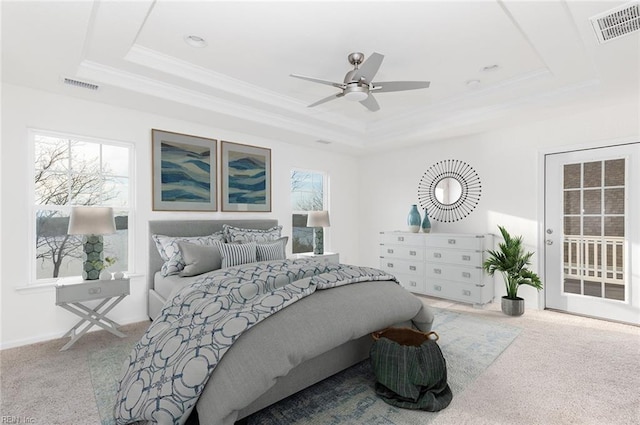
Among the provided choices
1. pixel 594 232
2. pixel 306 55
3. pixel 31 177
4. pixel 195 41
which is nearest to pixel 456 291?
pixel 594 232

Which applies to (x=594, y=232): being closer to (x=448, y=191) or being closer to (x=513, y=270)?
(x=513, y=270)

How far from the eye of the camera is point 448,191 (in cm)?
515

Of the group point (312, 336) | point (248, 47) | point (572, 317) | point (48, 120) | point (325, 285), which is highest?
point (248, 47)

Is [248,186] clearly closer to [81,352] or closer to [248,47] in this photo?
[248,47]

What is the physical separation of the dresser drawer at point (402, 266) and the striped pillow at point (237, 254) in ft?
8.23

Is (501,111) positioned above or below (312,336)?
above

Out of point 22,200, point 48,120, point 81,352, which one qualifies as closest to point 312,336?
point 81,352

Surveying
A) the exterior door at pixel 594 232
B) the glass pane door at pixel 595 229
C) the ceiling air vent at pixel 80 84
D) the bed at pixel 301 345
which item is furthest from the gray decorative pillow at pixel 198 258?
the glass pane door at pixel 595 229

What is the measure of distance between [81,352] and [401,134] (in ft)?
15.2

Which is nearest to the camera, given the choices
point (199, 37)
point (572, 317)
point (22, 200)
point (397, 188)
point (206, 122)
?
point (199, 37)

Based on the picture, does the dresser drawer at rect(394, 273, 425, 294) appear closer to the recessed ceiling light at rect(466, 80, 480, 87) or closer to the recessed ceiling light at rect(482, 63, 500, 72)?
the recessed ceiling light at rect(466, 80, 480, 87)

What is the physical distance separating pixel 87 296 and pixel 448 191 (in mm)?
4736

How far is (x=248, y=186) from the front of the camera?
4.75 m

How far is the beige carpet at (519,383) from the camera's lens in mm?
1990
